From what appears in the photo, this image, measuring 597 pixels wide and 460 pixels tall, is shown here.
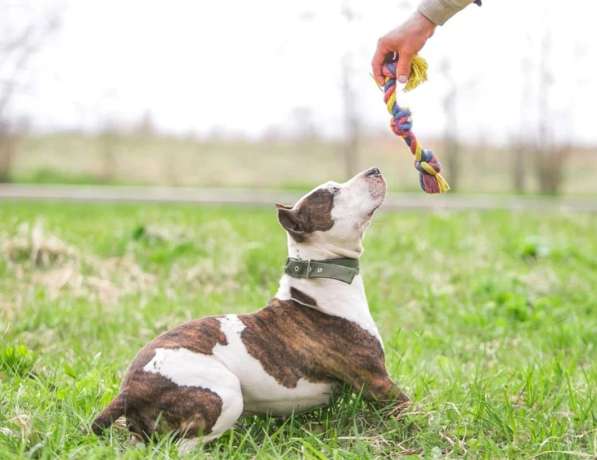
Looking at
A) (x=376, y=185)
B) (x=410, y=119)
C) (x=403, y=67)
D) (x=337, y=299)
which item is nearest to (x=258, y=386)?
(x=337, y=299)

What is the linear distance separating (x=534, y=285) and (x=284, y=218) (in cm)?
351

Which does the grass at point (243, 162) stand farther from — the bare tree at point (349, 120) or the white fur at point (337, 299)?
the white fur at point (337, 299)

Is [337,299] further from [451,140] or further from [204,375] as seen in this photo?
[451,140]

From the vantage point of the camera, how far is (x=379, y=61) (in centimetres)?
319

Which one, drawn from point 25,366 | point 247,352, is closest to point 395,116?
point 247,352

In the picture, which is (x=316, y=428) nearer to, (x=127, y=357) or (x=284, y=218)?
(x=284, y=218)

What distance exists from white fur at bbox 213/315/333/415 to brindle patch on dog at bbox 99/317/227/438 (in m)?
0.08

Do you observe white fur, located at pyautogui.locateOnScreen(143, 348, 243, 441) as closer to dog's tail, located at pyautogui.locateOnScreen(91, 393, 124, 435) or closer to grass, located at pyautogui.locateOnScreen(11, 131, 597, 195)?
dog's tail, located at pyautogui.locateOnScreen(91, 393, 124, 435)

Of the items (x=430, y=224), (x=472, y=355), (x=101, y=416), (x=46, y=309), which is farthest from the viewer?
(x=430, y=224)

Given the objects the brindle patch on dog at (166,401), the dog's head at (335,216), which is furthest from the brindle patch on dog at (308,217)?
the brindle patch on dog at (166,401)

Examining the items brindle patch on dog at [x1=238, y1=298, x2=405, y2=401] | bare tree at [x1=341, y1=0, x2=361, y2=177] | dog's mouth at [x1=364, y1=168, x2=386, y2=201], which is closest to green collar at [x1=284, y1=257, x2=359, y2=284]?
brindle patch on dog at [x1=238, y1=298, x2=405, y2=401]

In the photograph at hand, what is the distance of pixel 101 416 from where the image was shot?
2.66 metres

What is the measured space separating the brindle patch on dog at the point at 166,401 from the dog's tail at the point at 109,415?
0.06ft

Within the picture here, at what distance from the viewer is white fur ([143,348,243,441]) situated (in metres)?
2.59
